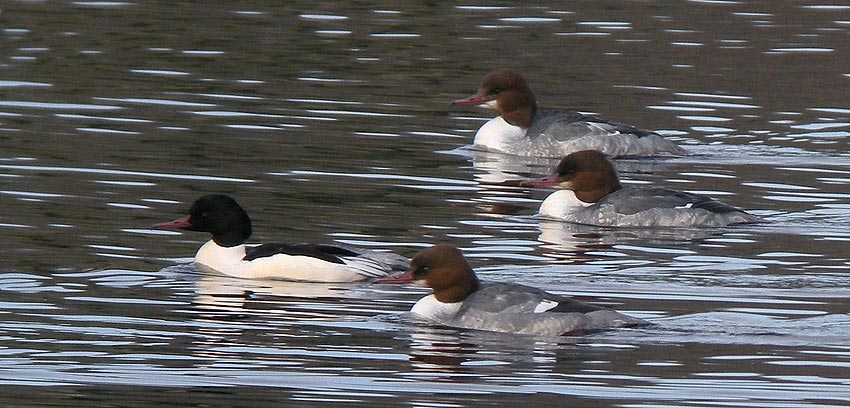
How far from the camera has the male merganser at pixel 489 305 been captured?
43.9ft

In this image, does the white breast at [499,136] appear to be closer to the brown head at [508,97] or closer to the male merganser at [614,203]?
the brown head at [508,97]

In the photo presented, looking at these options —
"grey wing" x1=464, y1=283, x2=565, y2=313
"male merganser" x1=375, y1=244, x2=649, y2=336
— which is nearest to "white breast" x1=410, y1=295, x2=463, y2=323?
"male merganser" x1=375, y1=244, x2=649, y2=336

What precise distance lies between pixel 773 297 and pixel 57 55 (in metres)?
15.1

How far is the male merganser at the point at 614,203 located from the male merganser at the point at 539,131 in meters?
3.10

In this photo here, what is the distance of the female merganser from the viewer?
15242 millimetres

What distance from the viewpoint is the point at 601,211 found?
18.4 meters

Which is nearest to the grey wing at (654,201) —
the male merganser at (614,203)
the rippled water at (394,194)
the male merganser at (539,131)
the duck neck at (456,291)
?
the male merganser at (614,203)

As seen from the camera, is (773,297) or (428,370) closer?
(428,370)

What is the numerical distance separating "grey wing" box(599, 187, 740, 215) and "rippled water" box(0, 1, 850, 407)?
0.88 feet

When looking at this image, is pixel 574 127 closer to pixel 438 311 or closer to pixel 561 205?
pixel 561 205

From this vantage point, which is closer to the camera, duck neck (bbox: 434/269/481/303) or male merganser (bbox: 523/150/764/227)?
duck neck (bbox: 434/269/481/303)

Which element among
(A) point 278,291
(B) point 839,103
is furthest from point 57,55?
(A) point 278,291

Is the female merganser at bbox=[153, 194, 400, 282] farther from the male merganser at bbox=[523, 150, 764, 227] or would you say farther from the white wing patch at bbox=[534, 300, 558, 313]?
the male merganser at bbox=[523, 150, 764, 227]

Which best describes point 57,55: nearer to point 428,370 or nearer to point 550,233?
point 550,233
